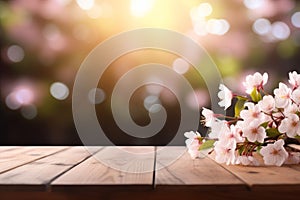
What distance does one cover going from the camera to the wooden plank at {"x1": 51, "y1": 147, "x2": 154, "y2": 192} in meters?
0.78

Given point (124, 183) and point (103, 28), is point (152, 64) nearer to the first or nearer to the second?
point (103, 28)

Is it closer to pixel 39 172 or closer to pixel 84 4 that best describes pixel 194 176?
pixel 39 172

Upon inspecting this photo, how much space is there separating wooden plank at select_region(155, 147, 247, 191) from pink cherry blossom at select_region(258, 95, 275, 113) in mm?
182

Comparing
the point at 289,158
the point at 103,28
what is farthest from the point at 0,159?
the point at 103,28

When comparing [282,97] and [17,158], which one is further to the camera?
[17,158]

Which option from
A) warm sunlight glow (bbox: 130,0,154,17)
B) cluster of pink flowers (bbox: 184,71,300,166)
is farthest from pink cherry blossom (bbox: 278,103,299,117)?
warm sunlight glow (bbox: 130,0,154,17)

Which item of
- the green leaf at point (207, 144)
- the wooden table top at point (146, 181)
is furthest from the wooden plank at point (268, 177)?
the green leaf at point (207, 144)

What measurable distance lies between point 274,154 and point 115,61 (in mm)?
1428

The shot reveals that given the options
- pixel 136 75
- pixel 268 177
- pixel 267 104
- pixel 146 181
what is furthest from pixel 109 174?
pixel 136 75

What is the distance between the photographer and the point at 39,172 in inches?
36.9

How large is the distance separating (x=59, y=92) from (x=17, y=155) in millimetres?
1042

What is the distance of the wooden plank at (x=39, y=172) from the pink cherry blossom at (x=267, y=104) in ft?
1.60

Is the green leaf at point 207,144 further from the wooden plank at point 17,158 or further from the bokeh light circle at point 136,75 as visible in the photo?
the bokeh light circle at point 136,75

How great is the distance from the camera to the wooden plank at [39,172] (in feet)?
2.60
